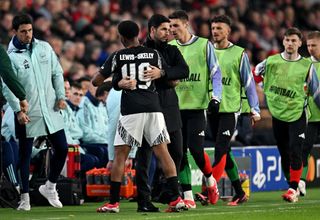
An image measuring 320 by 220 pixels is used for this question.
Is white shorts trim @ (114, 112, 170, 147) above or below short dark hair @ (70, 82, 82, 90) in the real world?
below

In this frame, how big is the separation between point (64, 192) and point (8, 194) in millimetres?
908

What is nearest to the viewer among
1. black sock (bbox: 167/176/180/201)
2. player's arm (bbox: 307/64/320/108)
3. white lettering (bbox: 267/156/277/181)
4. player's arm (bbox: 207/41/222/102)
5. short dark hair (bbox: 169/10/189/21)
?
black sock (bbox: 167/176/180/201)

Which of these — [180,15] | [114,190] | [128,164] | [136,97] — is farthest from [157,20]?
[128,164]

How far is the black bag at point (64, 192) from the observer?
55.7 feet

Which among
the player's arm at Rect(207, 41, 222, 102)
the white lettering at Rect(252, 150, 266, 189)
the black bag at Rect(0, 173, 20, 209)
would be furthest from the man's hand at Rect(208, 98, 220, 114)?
the white lettering at Rect(252, 150, 266, 189)

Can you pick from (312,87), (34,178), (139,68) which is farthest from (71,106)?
(139,68)

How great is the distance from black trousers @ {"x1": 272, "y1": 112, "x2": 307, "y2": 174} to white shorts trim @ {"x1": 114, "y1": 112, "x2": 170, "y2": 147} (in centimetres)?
346

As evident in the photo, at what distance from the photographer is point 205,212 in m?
15.1

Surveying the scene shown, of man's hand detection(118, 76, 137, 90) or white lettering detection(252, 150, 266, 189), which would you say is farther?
white lettering detection(252, 150, 266, 189)

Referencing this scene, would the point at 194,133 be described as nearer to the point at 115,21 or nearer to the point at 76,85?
the point at 76,85

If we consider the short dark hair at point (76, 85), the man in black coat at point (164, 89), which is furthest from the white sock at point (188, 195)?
the short dark hair at point (76, 85)

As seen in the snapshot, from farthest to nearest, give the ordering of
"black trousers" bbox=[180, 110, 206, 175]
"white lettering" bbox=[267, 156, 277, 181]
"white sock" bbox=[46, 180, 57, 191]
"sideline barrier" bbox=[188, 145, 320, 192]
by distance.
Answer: "white lettering" bbox=[267, 156, 277, 181]
"sideline barrier" bbox=[188, 145, 320, 192]
"white sock" bbox=[46, 180, 57, 191]
"black trousers" bbox=[180, 110, 206, 175]

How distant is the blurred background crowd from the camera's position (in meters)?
23.1

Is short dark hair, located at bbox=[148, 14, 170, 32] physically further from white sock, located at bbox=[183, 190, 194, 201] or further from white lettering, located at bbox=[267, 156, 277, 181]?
white lettering, located at bbox=[267, 156, 277, 181]
